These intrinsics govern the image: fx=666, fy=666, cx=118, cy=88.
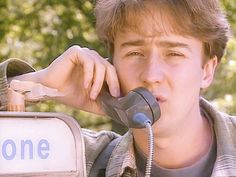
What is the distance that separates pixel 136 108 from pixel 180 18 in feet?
1.18

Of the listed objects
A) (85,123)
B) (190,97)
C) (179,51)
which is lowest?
(85,123)

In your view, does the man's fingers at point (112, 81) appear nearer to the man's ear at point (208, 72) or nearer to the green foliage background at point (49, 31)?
the man's ear at point (208, 72)

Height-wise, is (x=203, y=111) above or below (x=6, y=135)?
below

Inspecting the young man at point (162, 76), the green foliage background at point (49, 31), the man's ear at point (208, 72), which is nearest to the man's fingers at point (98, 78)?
the young man at point (162, 76)

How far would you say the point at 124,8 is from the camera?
180 cm

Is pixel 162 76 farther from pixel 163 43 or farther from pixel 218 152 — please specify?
pixel 218 152

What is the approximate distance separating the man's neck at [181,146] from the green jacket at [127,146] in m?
0.04

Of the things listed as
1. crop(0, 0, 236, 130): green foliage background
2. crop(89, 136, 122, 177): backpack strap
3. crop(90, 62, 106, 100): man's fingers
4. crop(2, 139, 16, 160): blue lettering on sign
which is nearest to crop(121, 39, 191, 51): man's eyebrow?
crop(90, 62, 106, 100): man's fingers

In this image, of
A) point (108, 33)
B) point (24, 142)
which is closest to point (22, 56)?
point (108, 33)

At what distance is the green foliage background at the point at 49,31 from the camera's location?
364 cm

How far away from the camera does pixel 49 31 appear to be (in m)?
3.79

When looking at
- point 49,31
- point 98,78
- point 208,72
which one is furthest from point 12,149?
point 49,31

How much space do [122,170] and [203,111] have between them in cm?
33

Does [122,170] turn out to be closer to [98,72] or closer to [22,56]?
[98,72]
